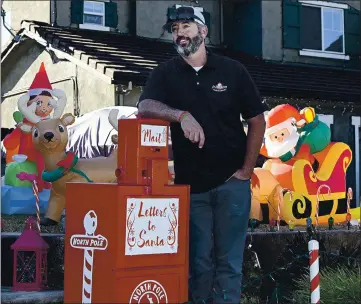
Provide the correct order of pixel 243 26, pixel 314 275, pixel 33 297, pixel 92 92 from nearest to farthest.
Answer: pixel 314 275
pixel 33 297
pixel 92 92
pixel 243 26

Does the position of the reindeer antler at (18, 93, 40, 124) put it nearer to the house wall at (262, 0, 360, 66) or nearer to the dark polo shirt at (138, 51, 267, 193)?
the dark polo shirt at (138, 51, 267, 193)

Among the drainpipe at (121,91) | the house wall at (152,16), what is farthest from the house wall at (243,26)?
the drainpipe at (121,91)

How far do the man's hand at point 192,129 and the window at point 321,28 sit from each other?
16056mm

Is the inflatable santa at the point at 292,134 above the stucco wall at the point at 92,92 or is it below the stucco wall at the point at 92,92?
below

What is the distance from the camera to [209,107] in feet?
18.2

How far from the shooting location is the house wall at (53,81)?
17.2 meters

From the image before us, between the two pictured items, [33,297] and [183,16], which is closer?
[183,16]

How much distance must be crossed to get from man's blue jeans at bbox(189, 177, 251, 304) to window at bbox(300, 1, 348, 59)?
53.2 ft

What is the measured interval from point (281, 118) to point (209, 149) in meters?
5.47

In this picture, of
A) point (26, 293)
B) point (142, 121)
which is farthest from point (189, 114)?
point (26, 293)

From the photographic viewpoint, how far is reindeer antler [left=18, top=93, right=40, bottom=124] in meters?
10.7

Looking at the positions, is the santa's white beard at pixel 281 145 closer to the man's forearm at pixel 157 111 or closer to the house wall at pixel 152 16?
the man's forearm at pixel 157 111

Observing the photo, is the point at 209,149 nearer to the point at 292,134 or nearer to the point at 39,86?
the point at 292,134

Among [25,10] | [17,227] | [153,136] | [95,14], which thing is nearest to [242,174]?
[153,136]
